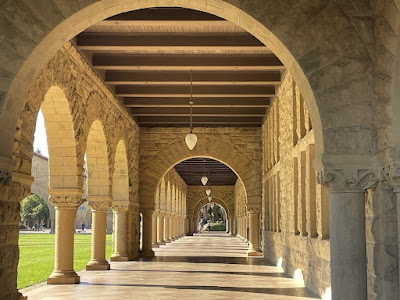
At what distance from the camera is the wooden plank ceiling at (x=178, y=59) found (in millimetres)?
8930

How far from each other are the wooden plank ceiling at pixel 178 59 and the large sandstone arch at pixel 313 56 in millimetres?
3180

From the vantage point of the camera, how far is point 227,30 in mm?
9656

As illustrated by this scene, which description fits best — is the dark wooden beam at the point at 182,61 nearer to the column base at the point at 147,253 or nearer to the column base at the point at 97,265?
the column base at the point at 97,265

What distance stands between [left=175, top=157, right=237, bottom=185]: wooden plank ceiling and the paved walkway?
12.3 m

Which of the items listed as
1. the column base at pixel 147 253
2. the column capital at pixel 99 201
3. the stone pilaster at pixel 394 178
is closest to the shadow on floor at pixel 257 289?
the column capital at pixel 99 201

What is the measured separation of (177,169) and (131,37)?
21.1 meters

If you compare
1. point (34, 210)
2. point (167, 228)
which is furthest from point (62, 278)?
point (34, 210)

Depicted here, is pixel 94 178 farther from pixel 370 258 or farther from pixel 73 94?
pixel 370 258

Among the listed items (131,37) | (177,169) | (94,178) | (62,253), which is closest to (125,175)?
(94,178)

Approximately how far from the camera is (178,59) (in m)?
11.1

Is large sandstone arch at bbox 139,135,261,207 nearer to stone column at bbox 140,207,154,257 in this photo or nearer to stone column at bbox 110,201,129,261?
stone column at bbox 140,207,154,257

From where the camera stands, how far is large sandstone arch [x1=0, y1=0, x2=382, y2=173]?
525 cm

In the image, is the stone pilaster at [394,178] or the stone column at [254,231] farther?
the stone column at [254,231]

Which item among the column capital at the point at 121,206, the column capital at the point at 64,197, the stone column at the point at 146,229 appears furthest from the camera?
the stone column at the point at 146,229
